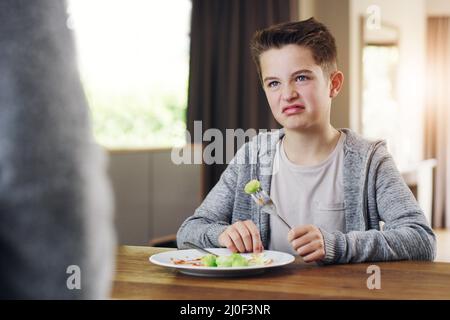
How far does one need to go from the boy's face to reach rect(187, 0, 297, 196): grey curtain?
2904 mm

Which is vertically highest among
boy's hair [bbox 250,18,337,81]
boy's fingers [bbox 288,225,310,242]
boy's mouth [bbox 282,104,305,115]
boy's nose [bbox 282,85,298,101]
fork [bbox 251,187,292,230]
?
boy's hair [bbox 250,18,337,81]

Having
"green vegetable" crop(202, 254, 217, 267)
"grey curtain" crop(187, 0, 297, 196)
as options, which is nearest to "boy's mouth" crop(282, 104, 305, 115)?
"green vegetable" crop(202, 254, 217, 267)

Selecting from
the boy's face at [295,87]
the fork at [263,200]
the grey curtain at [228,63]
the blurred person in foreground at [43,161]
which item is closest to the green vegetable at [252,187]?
the fork at [263,200]

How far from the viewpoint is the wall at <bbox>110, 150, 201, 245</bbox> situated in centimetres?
386

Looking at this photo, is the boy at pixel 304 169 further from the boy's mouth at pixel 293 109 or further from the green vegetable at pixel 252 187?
the green vegetable at pixel 252 187

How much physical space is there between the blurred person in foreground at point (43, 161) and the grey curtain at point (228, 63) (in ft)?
14.8

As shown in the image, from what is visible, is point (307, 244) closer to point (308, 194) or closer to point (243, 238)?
point (243, 238)

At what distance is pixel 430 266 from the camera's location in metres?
1.48

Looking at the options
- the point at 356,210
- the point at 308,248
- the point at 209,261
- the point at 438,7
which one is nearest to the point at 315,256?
the point at 308,248

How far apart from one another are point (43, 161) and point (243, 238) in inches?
48.9

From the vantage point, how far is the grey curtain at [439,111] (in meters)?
8.23

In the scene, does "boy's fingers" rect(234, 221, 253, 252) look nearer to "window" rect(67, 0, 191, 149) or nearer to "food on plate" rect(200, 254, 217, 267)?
"food on plate" rect(200, 254, 217, 267)

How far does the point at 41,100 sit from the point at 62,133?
0.07ft
